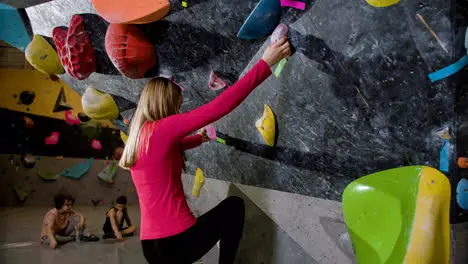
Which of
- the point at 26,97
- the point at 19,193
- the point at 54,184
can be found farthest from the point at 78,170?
the point at 26,97

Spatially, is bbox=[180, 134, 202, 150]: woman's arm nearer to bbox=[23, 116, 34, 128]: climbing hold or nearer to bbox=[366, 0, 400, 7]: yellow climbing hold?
bbox=[366, 0, 400, 7]: yellow climbing hold

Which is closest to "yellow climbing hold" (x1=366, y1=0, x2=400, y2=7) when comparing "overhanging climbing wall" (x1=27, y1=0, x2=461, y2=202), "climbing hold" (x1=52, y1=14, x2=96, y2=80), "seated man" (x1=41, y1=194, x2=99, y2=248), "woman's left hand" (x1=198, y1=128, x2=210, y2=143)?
"overhanging climbing wall" (x1=27, y1=0, x2=461, y2=202)

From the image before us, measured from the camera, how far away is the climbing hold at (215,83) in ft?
5.59

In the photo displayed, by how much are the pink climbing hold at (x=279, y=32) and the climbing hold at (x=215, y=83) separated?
0.37 metres

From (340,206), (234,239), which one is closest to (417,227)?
(340,206)

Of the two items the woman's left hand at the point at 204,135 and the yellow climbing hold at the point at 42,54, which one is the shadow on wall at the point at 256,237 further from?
the yellow climbing hold at the point at 42,54

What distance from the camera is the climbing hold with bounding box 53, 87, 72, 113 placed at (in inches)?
216

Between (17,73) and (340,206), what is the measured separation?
5.04 meters

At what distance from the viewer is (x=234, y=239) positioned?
5.23ft

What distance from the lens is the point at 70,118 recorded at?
5.57 metres

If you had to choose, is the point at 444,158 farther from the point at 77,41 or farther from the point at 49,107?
the point at 49,107

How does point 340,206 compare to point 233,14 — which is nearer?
point 340,206

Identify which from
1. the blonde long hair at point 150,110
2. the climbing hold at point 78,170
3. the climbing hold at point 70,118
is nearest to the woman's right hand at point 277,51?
the blonde long hair at point 150,110

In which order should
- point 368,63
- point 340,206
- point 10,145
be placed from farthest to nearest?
1. point 10,145
2. point 340,206
3. point 368,63
